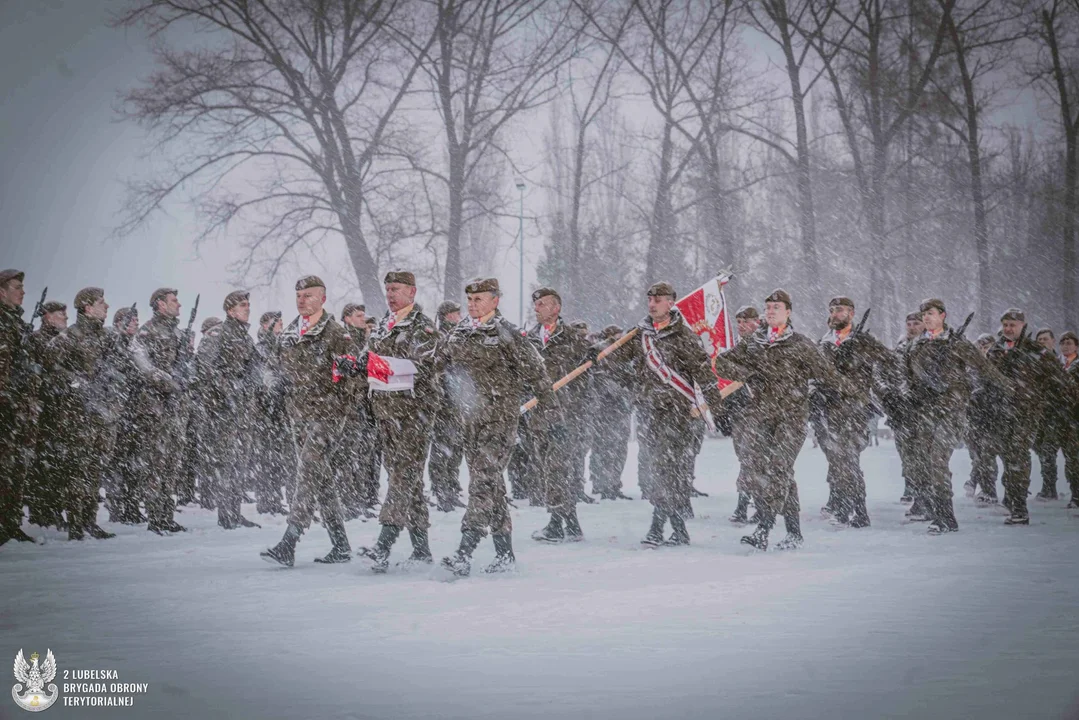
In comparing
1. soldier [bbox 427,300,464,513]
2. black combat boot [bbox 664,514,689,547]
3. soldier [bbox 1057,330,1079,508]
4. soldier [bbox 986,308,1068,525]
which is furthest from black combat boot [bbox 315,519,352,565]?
soldier [bbox 1057,330,1079,508]

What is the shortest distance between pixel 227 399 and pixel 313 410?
10.0ft

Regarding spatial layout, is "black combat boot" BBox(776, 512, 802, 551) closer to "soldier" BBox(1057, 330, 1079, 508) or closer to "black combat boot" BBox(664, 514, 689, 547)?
"black combat boot" BBox(664, 514, 689, 547)

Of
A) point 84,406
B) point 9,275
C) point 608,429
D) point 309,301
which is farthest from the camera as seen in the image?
point 608,429

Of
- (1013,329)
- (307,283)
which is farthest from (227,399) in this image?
(1013,329)

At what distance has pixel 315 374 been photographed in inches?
296

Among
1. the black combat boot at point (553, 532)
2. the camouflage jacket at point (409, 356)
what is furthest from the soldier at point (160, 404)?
the black combat boot at point (553, 532)

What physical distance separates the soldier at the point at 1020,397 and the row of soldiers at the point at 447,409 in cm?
2

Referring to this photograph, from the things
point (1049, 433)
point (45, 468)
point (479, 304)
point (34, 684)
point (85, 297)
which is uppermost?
point (85, 297)

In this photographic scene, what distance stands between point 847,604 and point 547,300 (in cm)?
516

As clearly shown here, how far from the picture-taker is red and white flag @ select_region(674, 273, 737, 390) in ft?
36.2

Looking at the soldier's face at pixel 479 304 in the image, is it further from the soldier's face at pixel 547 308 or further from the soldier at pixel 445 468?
the soldier at pixel 445 468

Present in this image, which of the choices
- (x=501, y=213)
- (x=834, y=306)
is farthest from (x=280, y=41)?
(x=834, y=306)

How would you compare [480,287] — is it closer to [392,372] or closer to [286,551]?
[392,372]

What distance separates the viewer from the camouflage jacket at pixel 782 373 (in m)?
8.57
